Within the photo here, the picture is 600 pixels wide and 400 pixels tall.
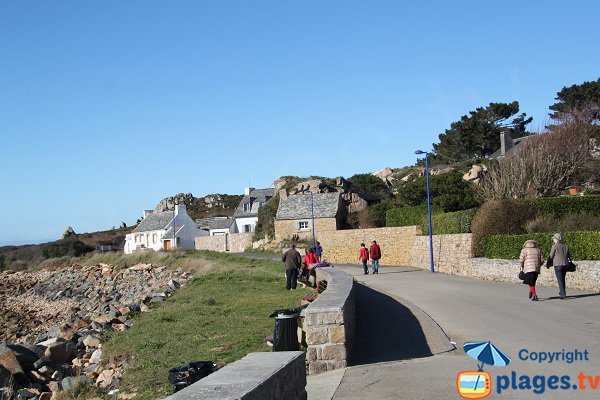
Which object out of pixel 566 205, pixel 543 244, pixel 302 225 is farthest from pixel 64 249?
pixel 543 244

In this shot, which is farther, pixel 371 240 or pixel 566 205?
pixel 371 240

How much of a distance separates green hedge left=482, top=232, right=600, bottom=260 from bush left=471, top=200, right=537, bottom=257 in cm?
51

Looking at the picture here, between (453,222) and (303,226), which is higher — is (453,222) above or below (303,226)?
below

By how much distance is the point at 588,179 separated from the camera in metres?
42.1

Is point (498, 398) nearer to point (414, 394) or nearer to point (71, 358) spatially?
point (414, 394)

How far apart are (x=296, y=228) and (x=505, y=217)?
37.6 m

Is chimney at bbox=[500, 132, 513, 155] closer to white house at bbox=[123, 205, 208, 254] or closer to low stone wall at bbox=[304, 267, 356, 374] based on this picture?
white house at bbox=[123, 205, 208, 254]

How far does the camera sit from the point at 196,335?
15.8 m

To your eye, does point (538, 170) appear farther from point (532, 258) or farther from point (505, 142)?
point (505, 142)

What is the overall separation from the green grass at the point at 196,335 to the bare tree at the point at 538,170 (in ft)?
52.5

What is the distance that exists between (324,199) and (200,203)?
7082cm

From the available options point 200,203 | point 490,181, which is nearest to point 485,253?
point 490,181

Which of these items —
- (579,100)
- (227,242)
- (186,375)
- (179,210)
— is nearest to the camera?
(186,375)

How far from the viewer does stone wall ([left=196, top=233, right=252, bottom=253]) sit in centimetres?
7356
